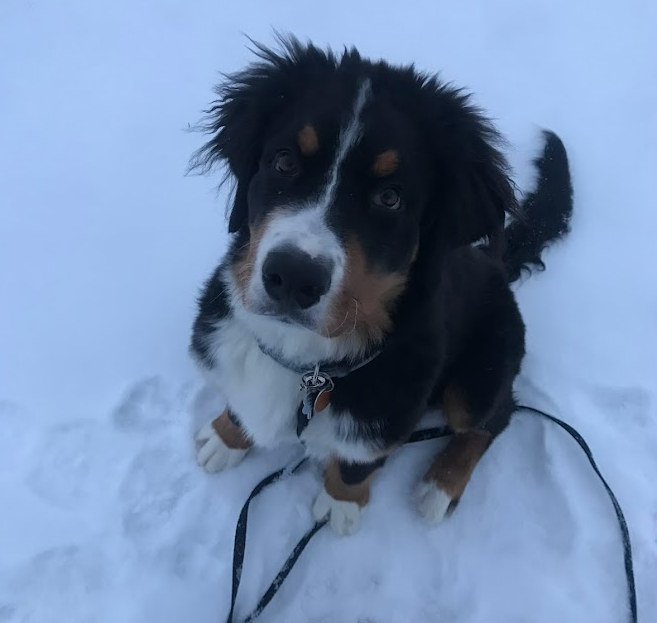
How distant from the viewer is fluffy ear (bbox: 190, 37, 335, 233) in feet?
6.26

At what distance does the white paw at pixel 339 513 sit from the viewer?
258 centimetres

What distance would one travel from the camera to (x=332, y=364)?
6.75 feet

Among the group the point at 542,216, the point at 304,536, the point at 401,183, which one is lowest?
the point at 304,536

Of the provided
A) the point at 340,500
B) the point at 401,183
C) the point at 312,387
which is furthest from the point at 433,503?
the point at 401,183

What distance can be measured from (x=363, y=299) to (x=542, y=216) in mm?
1757

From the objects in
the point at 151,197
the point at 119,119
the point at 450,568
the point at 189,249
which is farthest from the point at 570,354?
the point at 119,119

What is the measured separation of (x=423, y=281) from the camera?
75.4 inches

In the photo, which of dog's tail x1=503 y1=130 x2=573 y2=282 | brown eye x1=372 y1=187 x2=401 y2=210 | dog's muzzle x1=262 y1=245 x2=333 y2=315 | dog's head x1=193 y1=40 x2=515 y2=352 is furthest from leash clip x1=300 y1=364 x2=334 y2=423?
dog's tail x1=503 y1=130 x2=573 y2=282

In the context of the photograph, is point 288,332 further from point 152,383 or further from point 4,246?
point 4,246

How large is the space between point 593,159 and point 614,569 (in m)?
2.50

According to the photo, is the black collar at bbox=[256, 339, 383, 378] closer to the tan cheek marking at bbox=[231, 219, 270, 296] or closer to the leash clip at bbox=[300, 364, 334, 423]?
the leash clip at bbox=[300, 364, 334, 423]

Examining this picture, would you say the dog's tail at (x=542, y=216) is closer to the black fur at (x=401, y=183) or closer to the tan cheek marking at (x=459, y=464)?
the black fur at (x=401, y=183)

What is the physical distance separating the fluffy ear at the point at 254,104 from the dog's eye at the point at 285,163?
0.15 metres

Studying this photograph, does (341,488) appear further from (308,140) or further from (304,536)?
(308,140)
